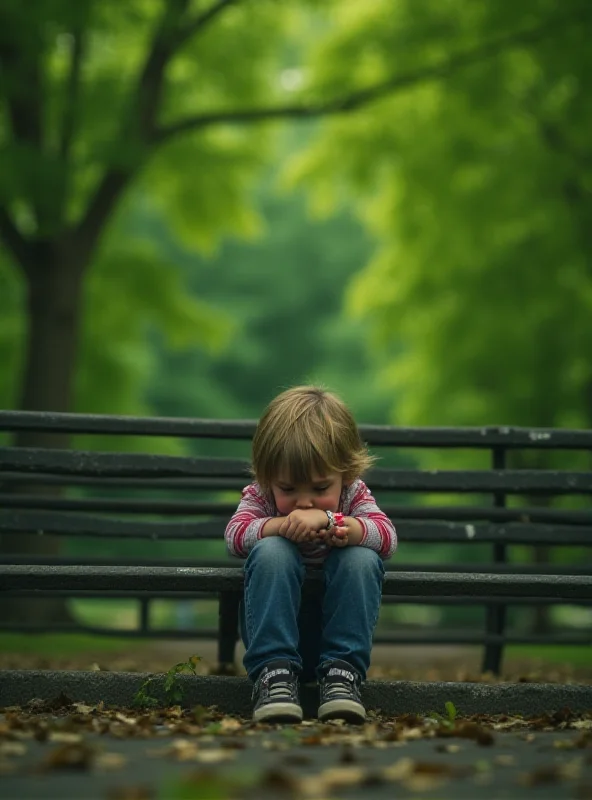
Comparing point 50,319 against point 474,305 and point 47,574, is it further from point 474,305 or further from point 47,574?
point 47,574

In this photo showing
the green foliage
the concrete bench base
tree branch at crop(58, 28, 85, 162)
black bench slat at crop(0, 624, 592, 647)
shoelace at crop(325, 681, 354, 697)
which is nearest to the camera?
shoelace at crop(325, 681, 354, 697)

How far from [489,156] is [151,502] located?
8.63m

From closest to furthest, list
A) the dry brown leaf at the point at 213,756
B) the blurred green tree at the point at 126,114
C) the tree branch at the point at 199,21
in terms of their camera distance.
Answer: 1. the dry brown leaf at the point at 213,756
2. the blurred green tree at the point at 126,114
3. the tree branch at the point at 199,21

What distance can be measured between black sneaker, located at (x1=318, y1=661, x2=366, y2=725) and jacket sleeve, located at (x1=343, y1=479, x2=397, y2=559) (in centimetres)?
43

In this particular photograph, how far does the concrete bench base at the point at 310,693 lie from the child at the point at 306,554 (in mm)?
257

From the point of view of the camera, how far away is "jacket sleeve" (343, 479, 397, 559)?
Result: 427 cm

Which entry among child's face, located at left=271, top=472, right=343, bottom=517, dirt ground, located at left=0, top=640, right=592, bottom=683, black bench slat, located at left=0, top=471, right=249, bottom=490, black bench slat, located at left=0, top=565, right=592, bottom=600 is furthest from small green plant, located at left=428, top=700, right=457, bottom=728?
black bench slat, located at left=0, top=471, right=249, bottom=490

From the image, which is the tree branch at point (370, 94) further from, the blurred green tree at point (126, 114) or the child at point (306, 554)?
the child at point (306, 554)

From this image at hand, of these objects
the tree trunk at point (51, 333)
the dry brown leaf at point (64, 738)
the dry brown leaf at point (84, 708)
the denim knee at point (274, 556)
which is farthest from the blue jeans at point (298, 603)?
the tree trunk at point (51, 333)

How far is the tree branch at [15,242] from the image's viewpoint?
12102 millimetres

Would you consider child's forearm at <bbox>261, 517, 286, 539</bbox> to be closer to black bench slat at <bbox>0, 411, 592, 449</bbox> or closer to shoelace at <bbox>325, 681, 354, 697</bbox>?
shoelace at <bbox>325, 681, 354, 697</bbox>

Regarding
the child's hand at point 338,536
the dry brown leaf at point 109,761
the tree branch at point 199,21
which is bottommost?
the dry brown leaf at point 109,761

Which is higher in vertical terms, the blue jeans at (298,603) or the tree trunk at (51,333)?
the tree trunk at (51,333)

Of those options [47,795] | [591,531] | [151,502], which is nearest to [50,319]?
[151,502]
